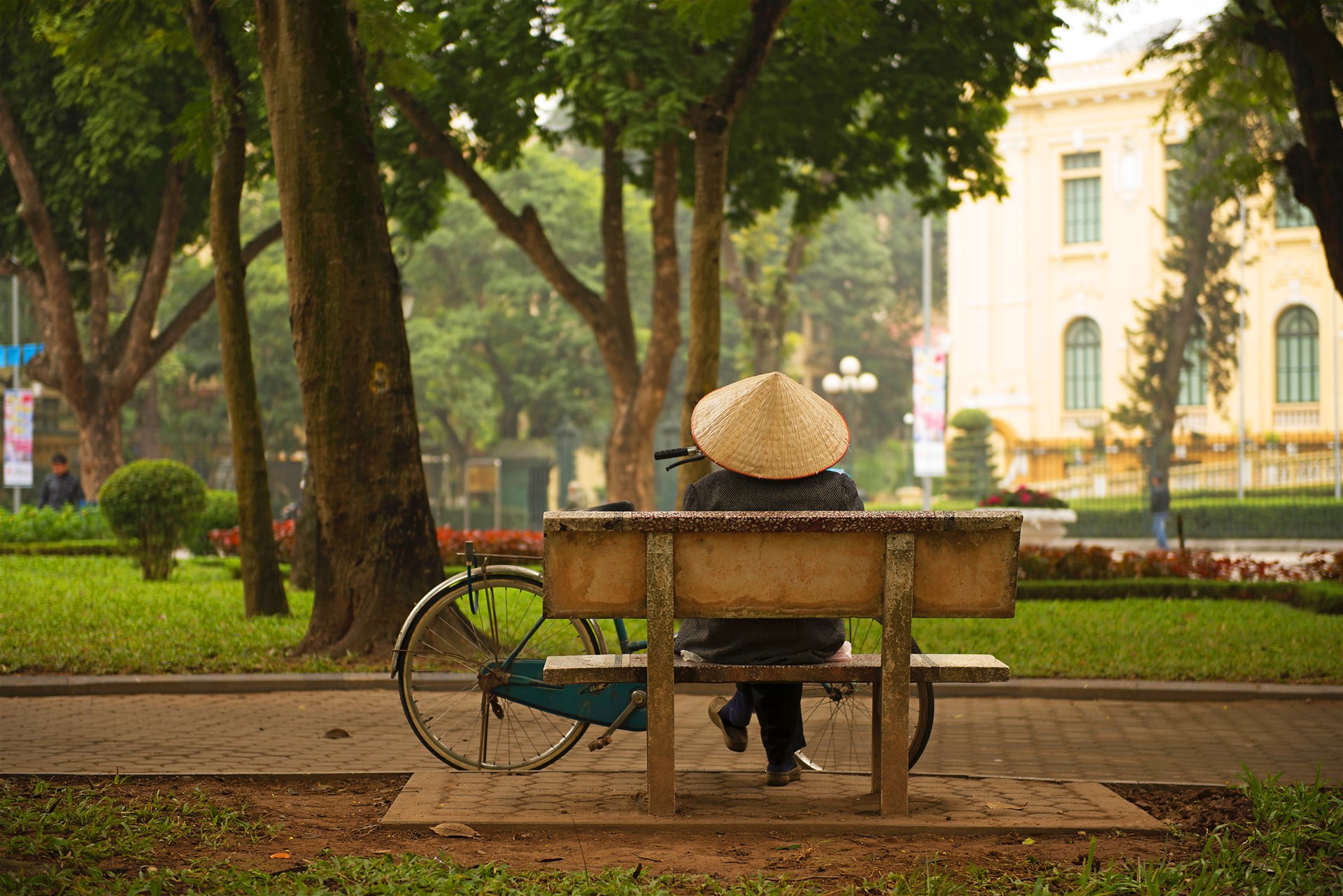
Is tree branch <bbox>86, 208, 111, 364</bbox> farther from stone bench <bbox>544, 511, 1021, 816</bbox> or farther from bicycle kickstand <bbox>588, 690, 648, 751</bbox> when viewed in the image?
stone bench <bbox>544, 511, 1021, 816</bbox>

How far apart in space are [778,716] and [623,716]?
0.61 m

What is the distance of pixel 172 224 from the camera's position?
22359 millimetres

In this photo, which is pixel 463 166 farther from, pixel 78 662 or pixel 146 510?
pixel 78 662

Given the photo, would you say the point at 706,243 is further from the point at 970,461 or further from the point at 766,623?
the point at 970,461

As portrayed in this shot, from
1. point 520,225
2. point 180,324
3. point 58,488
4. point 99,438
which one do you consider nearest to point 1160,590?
point 520,225

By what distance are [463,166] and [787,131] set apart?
426 cm

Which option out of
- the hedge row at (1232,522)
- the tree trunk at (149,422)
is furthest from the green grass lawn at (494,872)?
the tree trunk at (149,422)

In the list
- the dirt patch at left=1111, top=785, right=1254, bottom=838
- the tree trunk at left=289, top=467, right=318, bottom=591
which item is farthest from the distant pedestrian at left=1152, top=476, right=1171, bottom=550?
the dirt patch at left=1111, top=785, right=1254, bottom=838

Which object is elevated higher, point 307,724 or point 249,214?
point 249,214

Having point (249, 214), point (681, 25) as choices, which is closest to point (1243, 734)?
point (681, 25)

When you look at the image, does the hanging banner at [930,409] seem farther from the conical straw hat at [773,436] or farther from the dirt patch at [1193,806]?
the conical straw hat at [773,436]

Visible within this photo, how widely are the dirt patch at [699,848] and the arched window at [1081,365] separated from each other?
4557 centimetres

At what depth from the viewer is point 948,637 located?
10.6m

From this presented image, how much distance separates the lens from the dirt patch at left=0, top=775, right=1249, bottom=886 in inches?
159
